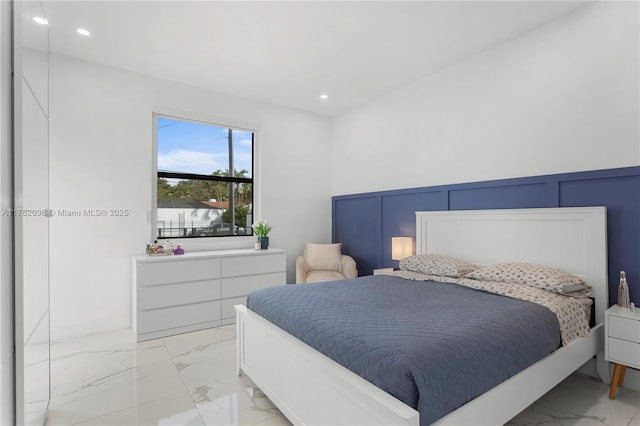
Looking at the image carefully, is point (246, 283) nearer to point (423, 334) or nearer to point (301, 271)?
point (301, 271)

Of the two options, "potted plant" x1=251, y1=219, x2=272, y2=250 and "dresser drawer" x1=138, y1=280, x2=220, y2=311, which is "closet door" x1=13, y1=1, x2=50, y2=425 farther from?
"potted plant" x1=251, y1=219, x2=272, y2=250

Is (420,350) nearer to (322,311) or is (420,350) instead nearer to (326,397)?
(326,397)

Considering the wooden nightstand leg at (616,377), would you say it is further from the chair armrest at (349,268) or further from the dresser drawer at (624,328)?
the chair armrest at (349,268)

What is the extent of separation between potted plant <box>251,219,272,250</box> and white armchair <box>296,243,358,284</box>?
1.61 feet

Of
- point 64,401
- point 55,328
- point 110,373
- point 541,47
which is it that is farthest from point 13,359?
point 541,47

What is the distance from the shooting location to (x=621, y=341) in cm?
209

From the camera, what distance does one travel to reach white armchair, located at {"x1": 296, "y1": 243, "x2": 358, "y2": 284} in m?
4.25

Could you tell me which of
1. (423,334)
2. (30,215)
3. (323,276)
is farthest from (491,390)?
Answer: (323,276)

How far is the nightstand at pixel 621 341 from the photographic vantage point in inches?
80.1

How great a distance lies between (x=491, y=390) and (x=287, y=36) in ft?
9.71

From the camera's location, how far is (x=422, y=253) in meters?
3.61

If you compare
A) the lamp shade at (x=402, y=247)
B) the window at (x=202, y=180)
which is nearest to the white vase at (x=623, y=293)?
the lamp shade at (x=402, y=247)

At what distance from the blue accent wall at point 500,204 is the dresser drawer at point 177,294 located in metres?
2.03

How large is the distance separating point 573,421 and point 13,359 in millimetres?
2842
